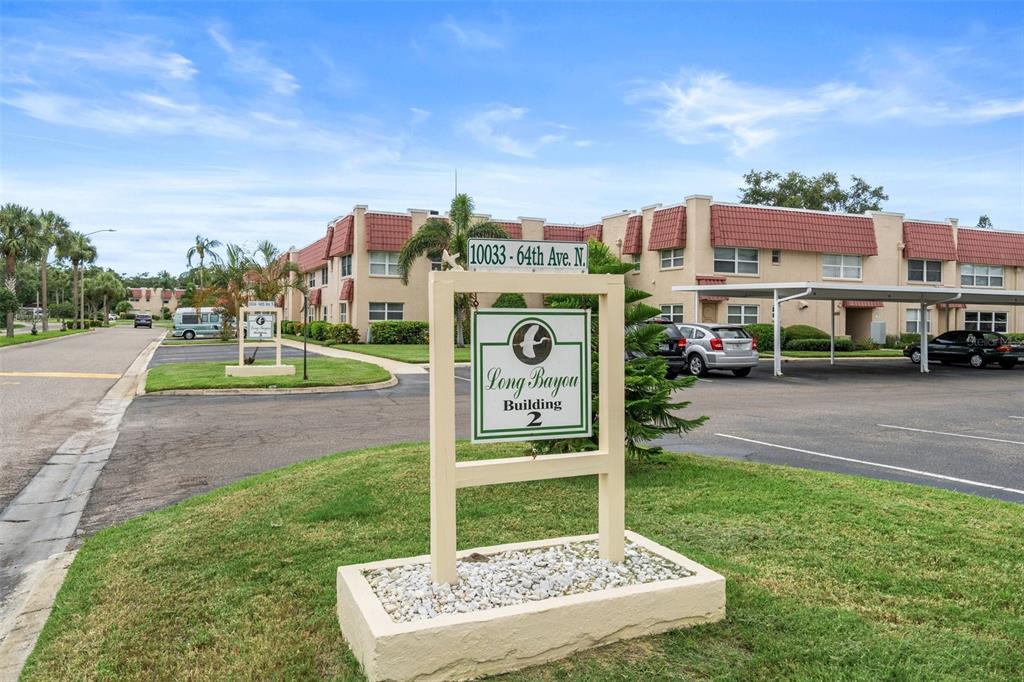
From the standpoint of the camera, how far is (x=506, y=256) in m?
4.21

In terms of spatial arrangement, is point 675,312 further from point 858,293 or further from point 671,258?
point 858,293

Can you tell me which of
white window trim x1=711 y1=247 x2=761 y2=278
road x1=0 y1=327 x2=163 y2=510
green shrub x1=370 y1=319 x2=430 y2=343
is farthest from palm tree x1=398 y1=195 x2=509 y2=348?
road x1=0 y1=327 x2=163 y2=510

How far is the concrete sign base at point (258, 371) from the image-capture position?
20.1 meters

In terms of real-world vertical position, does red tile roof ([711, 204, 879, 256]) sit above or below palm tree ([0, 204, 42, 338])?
below

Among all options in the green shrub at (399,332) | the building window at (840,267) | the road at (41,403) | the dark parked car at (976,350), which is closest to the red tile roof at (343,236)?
the green shrub at (399,332)

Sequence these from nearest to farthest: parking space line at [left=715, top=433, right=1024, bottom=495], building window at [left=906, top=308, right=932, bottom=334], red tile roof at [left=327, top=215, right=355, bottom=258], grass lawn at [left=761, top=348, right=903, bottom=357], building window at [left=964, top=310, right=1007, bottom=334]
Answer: parking space line at [left=715, top=433, right=1024, bottom=495] → grass lawn at [left=761, top=348, right=903, bottom=357] → red tile roof at [left=327, top=215, right=355, bottom=258] → building window at [left=906, top=308, right=932, bottom=334] → building window at [left=964, top=310, right=1007, bottom=334]

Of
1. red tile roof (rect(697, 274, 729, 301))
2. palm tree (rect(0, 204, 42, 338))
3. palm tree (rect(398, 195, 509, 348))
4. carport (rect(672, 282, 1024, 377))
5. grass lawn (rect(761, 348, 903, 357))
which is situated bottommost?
grass lawn (rect(761, 348, 903, 357))

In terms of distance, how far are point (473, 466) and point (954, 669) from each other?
247cm

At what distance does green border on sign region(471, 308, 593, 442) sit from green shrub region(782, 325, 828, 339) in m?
35.4

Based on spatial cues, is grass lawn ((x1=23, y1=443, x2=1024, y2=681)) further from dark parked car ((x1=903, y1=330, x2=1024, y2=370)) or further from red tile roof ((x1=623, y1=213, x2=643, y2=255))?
red tile roof ((x1=623, y1=213, x2=643, y2=255))

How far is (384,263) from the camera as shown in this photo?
133ft

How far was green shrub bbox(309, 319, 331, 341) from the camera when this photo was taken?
41.3 meters

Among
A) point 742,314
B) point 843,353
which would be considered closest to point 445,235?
point 742,314

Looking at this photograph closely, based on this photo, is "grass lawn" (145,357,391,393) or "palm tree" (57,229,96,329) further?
"palm tree" (57,229,96,329)
